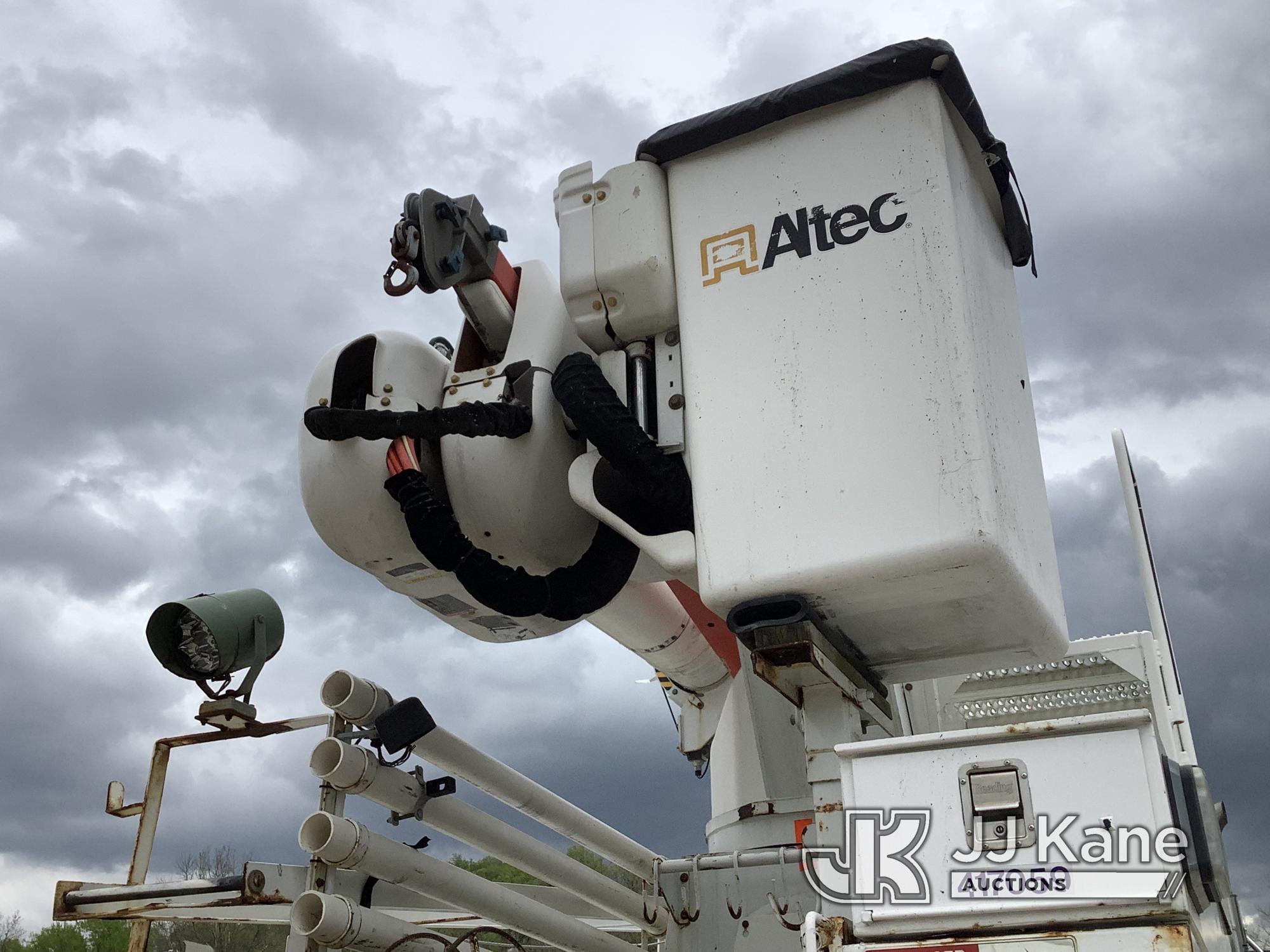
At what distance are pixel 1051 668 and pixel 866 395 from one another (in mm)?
2655

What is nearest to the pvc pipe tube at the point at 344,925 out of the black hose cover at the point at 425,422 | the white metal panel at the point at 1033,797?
the black hose cover at the point at 425,422

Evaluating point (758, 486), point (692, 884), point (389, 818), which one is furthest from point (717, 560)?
point (692, 884)

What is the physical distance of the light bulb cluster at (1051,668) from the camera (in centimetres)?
480

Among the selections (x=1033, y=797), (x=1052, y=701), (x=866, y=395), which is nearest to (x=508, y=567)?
(x=866, y=395)

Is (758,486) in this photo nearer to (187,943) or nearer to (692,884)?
(692,884)

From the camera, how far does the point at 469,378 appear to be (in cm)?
356

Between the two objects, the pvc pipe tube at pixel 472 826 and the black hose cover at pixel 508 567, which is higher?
the black hose cover at pixel 508 567

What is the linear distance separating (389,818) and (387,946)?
41 centimetres

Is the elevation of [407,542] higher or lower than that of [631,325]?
lower

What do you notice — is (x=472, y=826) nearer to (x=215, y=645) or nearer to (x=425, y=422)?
(x=215, y=645)

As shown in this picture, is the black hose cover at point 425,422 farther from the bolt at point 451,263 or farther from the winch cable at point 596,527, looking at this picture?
the bolt at point 451,263

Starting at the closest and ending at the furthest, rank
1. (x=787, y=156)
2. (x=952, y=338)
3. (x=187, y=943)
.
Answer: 1. (x=952, y=338)
2. (x=787, y=156)
3. (x=187, y=943)

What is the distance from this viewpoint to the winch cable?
10.2ft

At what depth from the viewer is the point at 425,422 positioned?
10.8 ft
